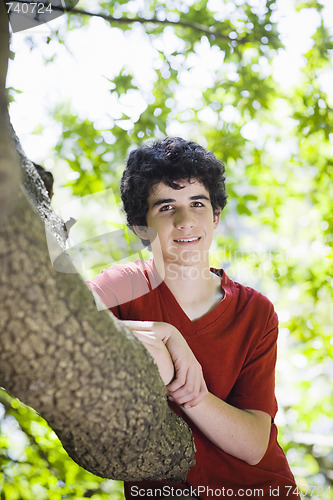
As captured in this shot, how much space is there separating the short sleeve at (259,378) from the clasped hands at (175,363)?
0.73 ft

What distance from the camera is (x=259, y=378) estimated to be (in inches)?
43.3

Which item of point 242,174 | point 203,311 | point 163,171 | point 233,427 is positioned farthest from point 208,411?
point 242,174

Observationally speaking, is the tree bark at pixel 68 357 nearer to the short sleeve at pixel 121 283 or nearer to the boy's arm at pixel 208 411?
the boy's arm at pixel 208 411

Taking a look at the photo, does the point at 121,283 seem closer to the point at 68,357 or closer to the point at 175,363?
the point at 175,363

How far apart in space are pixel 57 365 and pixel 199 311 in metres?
0.64

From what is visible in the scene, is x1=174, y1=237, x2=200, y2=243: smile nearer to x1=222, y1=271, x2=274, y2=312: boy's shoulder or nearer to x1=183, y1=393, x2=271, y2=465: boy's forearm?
x1=222, y1=271, x2=274, y2=312: boy's shoulder

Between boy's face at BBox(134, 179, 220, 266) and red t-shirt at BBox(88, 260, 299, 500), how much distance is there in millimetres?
91

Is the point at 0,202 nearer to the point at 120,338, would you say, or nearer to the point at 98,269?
the point at 120,338

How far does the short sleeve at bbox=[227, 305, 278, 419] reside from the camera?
3.51ft

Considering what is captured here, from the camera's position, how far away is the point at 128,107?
178 cm

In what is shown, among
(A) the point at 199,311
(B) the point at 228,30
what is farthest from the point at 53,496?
(B) the point at 228,30

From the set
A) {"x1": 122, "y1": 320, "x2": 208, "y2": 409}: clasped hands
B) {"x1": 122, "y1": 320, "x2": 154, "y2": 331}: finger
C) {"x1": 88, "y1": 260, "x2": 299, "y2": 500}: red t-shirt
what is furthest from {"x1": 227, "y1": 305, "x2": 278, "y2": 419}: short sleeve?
{"x1": 122, "y1": 320, "x2": 154, "y2": 331}: finger

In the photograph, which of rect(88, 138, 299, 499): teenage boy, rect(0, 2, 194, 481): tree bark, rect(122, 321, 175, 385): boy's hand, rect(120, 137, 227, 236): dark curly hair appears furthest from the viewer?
rect(120, 137, 227, 236): dark curly hair

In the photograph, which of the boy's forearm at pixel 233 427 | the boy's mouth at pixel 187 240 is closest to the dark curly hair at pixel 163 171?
the boy's mouth at pixel 187 240
